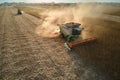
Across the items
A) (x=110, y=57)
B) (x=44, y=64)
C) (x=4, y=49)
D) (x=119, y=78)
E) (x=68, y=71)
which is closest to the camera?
(x=119, y=78)

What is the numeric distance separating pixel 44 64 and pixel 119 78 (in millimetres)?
4195

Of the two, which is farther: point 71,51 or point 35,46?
point 35,46

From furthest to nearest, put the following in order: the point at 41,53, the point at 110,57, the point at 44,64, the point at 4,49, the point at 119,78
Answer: the point at 4,49 < the point at 41,53 < the point at 110,57 < the point at 44,64 < the point at 119,78

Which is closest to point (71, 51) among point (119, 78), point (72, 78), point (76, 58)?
point (76, 58)

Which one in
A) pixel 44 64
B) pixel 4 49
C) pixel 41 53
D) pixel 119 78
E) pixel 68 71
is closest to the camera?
pixel 119 78

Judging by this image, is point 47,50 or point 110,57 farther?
point 47,50

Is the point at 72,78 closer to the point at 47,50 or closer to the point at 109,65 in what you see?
the point at 109,65

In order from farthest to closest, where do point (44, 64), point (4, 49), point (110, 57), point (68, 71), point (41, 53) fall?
point (4, 49) → point (41, 53) → point (110, 57) → point (44, 64) → point (68, 71)

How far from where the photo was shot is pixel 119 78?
6535 millimetres

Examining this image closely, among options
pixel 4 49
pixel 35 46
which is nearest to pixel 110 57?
pixel 35 46

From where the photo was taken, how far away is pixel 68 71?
7.25 metres

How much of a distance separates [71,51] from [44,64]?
8.93ft

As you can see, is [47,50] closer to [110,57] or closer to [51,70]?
[51,70]

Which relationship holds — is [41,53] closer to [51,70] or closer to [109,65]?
[51,70]
